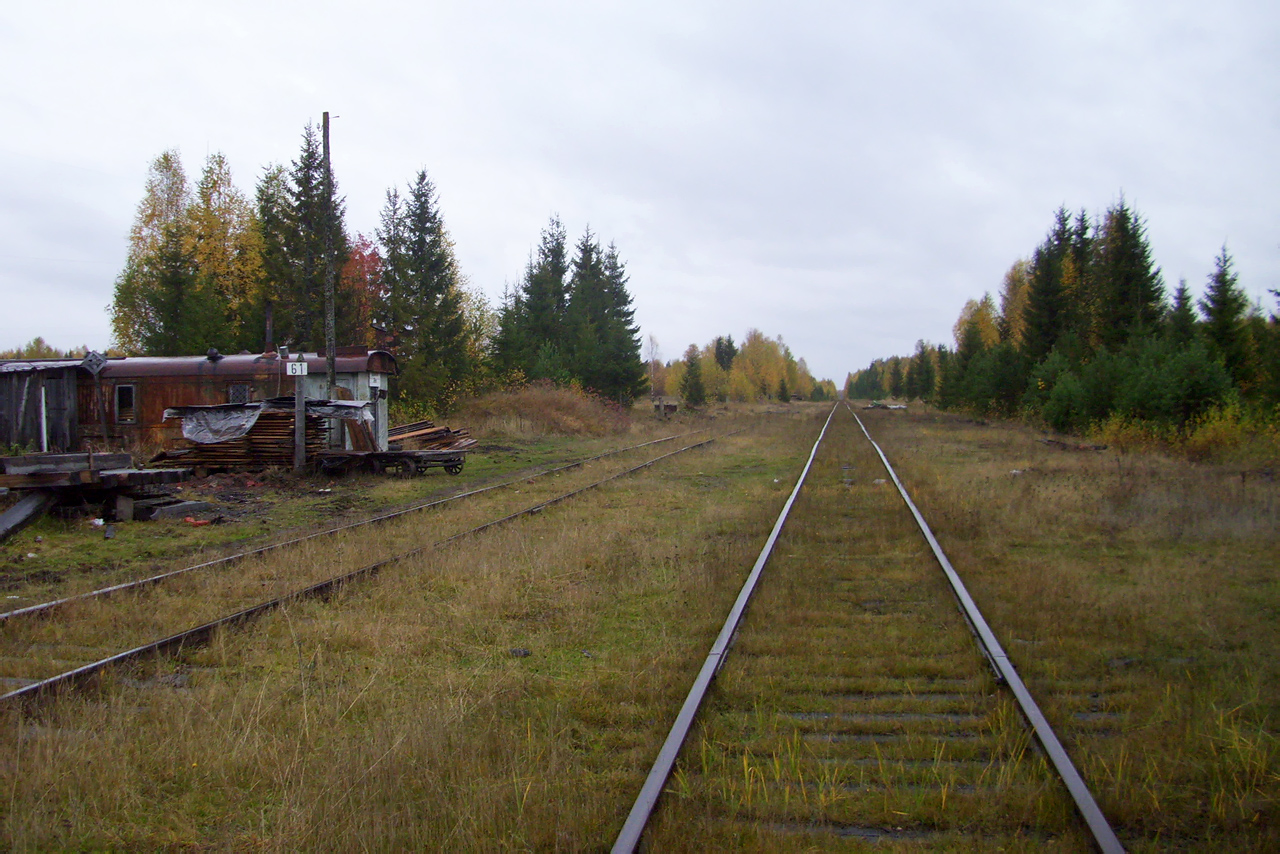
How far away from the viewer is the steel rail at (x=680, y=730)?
2875mm

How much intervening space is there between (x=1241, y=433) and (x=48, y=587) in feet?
68.2

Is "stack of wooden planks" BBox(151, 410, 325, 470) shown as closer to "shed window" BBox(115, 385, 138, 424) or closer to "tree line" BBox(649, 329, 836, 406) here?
"shed window" BBox(115, 385, 138, 424)

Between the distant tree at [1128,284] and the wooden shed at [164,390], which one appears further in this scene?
the distant tree at [1128,284]

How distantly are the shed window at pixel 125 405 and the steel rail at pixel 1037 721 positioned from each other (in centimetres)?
2070

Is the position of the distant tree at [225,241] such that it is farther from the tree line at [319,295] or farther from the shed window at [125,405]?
the shed window at [125,405]

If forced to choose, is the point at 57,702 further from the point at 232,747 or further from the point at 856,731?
the point at 856,731

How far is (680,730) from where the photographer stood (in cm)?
372

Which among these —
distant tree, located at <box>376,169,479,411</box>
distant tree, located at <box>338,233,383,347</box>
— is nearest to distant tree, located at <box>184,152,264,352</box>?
distant tree, located at <box>338,233,383,347</box>

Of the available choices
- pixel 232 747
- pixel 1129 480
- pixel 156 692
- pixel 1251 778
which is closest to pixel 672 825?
pixel 232 747

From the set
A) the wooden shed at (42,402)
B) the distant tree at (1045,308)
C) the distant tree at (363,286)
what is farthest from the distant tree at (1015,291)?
the wooden shed at (42,402)

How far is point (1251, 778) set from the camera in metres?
3.44

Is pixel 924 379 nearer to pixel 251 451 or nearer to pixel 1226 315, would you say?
pixel 1226 315

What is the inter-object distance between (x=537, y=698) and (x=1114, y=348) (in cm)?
3642

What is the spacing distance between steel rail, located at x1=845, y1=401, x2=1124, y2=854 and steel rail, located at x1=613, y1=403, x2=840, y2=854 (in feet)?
5.25
